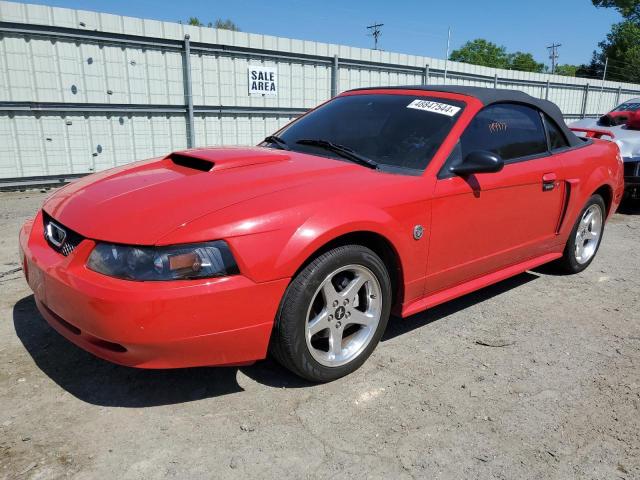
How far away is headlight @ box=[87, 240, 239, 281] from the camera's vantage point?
7.06ft

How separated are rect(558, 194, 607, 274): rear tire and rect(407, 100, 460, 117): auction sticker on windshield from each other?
174 centimetres

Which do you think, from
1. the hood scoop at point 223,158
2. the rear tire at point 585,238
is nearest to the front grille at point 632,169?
the rear tire at point 585,238

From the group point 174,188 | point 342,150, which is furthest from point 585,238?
point 174,188

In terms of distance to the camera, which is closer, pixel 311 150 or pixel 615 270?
pixel 311 150

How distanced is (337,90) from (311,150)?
8.26m

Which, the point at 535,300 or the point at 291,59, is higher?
the point at 291,59

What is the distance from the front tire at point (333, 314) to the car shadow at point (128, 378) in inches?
8.4

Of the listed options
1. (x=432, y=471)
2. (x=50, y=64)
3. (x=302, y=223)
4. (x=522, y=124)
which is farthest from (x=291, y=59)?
(x=432, y=471)

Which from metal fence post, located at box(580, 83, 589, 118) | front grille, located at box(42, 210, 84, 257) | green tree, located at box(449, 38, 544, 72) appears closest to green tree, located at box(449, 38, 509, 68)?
green tree, located at box(449, 38, 544, 72)

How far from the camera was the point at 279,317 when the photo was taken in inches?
94.2

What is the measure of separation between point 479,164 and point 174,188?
174 centimetres

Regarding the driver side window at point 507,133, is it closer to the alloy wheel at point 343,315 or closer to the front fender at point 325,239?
the front fender at point 325,239

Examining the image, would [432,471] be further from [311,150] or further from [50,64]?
[50,64]

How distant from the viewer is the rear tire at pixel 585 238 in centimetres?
438
